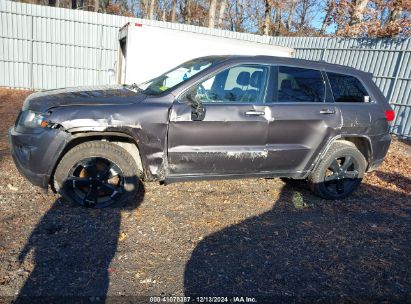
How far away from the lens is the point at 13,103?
9.48m

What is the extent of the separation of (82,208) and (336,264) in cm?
276

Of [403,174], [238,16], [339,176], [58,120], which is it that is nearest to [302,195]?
[339,176]

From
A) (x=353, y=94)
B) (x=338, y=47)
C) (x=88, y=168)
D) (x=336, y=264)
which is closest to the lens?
(x=336, y=264)

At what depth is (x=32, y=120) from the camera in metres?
3.37

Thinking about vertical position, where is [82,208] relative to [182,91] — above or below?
below

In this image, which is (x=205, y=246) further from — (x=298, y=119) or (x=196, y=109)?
(x=298, y=119)

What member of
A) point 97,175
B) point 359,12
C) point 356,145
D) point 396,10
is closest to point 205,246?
point 97,175

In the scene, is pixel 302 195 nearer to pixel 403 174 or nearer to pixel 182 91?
pixel 182 91

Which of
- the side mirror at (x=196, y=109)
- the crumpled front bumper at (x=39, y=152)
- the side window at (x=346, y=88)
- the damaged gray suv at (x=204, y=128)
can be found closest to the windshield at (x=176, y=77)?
the damaged gray suv at (x=204, y=128)

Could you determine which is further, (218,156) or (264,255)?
(218,156)

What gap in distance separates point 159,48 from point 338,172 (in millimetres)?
4517

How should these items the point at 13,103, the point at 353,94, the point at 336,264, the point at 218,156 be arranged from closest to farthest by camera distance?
the point at 336,264 < the point at 218,156 < the point at 353,94 < the point at 13,103

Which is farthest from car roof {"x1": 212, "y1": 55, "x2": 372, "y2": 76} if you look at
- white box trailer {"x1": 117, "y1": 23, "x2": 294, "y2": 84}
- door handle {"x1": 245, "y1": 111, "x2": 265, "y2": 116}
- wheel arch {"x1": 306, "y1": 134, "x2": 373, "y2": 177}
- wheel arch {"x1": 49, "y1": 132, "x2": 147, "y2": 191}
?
white box trailer {"x1": 117, "y1": 23, "x2": 294, "y2": 84}

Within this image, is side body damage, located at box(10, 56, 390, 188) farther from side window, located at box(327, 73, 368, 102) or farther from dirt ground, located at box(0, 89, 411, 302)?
dirt ground, located at box(0, 89, 411, 302)
